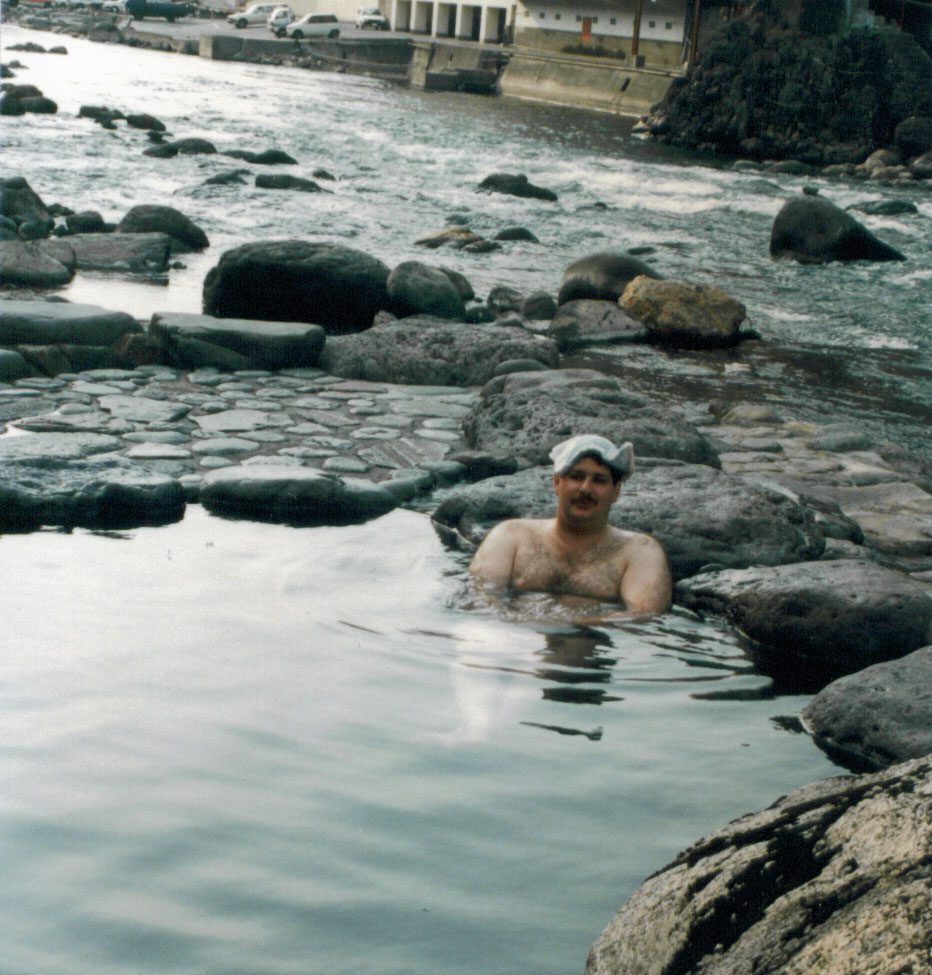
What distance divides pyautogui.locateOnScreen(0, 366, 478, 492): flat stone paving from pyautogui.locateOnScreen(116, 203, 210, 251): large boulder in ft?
21.0

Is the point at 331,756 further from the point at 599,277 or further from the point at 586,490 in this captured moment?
the point at 599,277

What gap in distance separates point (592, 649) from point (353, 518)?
5.96 ft

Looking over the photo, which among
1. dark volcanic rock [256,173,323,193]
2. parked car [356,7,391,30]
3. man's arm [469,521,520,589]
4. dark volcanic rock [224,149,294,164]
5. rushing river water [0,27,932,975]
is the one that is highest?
parked car [356,7,391,30]

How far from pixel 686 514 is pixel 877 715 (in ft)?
6.53

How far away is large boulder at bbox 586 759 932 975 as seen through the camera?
Answer: 7.81 feet

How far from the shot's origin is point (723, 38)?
1639 inches

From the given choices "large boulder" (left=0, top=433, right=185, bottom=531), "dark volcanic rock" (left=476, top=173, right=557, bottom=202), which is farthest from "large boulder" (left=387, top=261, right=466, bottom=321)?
"dark volcanic rock" (left=476, top=173, right=557, bottom=202)

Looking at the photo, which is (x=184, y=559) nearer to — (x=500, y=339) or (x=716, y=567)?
(x=716, y=567)

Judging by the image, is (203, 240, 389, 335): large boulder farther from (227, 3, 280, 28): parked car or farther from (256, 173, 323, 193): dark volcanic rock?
(227, 3, 280, 28): parked car

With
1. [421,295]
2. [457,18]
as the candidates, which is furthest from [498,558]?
[457,18]

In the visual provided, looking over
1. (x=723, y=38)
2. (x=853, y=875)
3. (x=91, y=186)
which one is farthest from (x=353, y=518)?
(x=723, y=38)

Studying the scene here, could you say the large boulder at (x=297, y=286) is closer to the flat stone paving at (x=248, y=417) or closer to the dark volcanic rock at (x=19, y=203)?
the flat stone paving at (x=248, y=417)

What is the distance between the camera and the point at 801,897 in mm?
2605

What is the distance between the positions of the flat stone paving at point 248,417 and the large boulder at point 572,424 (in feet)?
0.92
